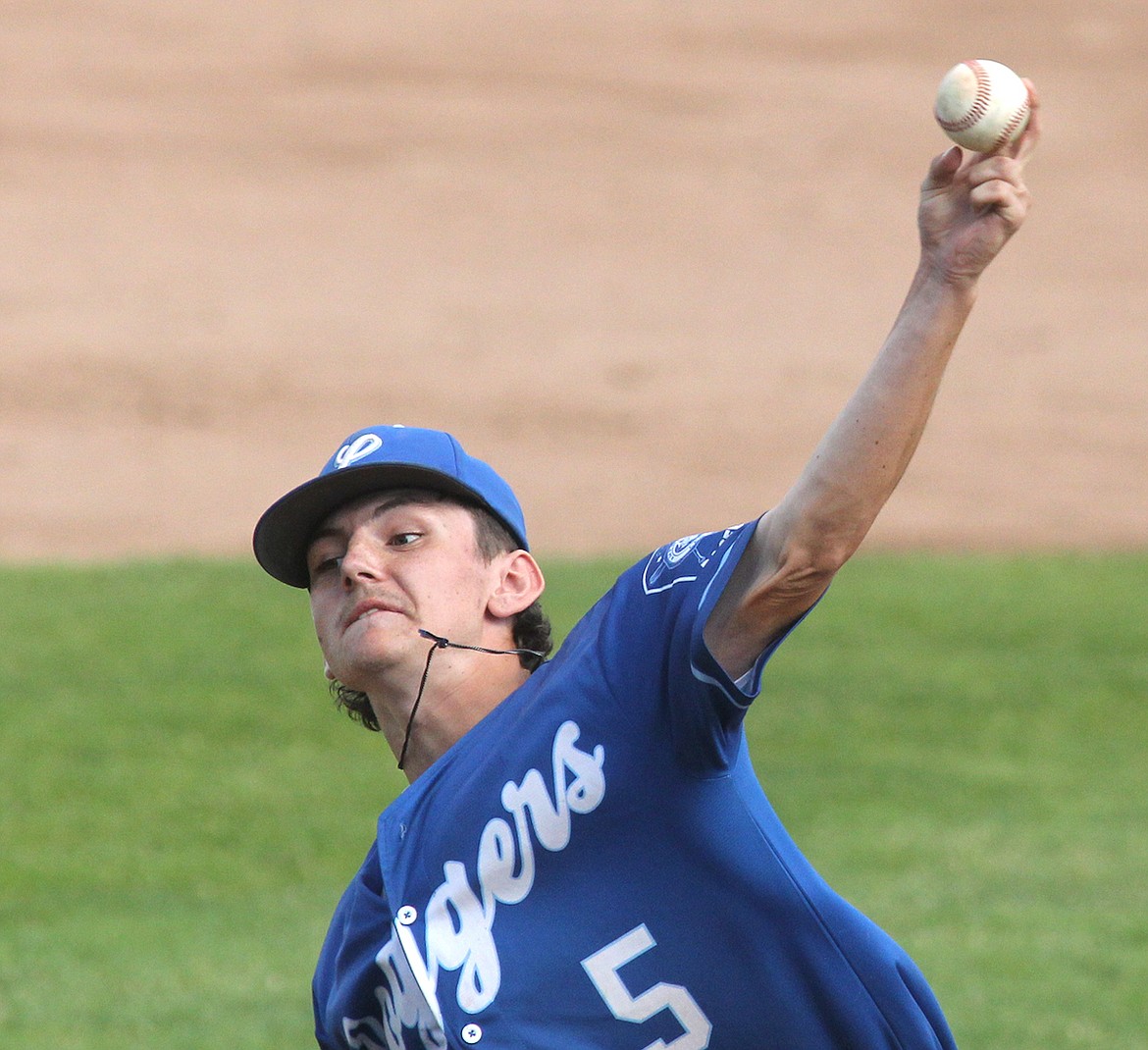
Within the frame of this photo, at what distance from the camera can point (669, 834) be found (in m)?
2.47

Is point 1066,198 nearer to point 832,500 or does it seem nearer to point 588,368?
point 588,368

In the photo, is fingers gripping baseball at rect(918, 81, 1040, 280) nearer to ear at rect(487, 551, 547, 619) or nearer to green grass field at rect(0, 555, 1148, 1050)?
ear at rect(487, 551, 547, 619)

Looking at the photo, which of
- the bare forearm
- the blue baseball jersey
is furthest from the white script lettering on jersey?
the bare forearm

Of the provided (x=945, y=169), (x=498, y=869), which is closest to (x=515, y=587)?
(x=498, y=869)

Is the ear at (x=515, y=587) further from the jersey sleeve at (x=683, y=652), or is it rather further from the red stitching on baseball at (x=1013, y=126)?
the red stitching on baseball at (x=1013, y=126)

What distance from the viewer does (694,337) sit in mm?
17781

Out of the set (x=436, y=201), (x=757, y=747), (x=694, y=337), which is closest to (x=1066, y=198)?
(x=694, y=337)

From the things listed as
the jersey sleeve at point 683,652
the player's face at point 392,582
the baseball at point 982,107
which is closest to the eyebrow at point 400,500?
the player's face at point 392,582

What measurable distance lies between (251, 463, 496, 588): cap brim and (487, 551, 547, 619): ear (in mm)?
66

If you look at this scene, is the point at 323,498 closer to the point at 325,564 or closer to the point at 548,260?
the point at 325,564

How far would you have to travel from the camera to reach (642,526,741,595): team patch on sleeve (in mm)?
2393

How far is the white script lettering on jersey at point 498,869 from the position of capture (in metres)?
2.49

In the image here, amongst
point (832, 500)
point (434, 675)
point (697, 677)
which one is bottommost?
point (434, 675)

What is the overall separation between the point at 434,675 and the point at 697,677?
71 cm
